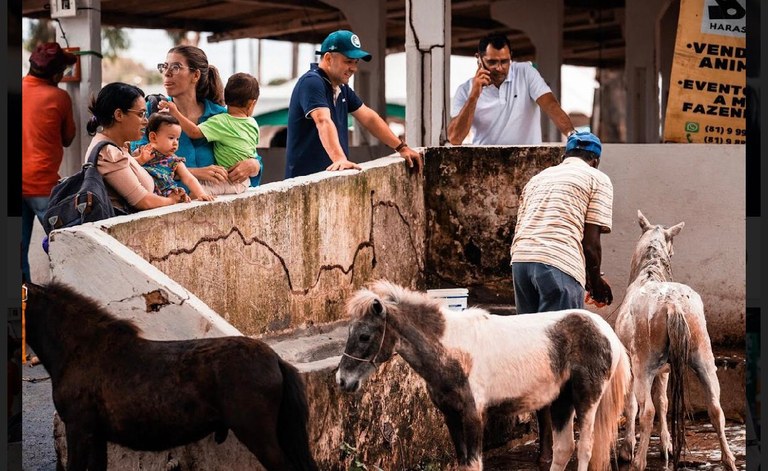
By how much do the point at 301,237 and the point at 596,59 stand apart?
24488 mm

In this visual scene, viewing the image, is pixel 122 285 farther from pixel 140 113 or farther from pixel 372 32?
pixel 372 32

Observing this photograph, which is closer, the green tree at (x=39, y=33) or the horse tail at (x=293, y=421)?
A: the horse tail at (x=293, y=421)

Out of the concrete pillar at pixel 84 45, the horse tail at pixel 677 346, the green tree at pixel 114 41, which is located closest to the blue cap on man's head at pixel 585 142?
the horse tail at pixel 677 346

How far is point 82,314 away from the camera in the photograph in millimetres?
5176

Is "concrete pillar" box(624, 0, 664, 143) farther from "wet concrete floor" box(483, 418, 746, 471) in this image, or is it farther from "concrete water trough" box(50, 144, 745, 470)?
"wet concrete floor" box(483, 418, 746, 471)

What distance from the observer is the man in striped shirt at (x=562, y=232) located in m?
7.14

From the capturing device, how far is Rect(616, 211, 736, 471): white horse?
7402 mm

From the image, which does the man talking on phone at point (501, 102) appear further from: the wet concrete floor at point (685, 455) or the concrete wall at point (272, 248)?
the wet concrete floor at point (685, 455)

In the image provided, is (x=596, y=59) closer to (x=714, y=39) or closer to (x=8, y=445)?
(x=714, y=39)

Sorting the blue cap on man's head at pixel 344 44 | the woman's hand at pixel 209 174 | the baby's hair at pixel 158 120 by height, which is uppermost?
the blue cap on man's head at pixel 344 44

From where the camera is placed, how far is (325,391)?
20.2ft

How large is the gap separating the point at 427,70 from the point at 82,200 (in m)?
4.66

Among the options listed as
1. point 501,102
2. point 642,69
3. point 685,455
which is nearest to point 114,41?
point 642,69

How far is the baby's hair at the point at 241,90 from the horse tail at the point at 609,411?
279 centimetres
